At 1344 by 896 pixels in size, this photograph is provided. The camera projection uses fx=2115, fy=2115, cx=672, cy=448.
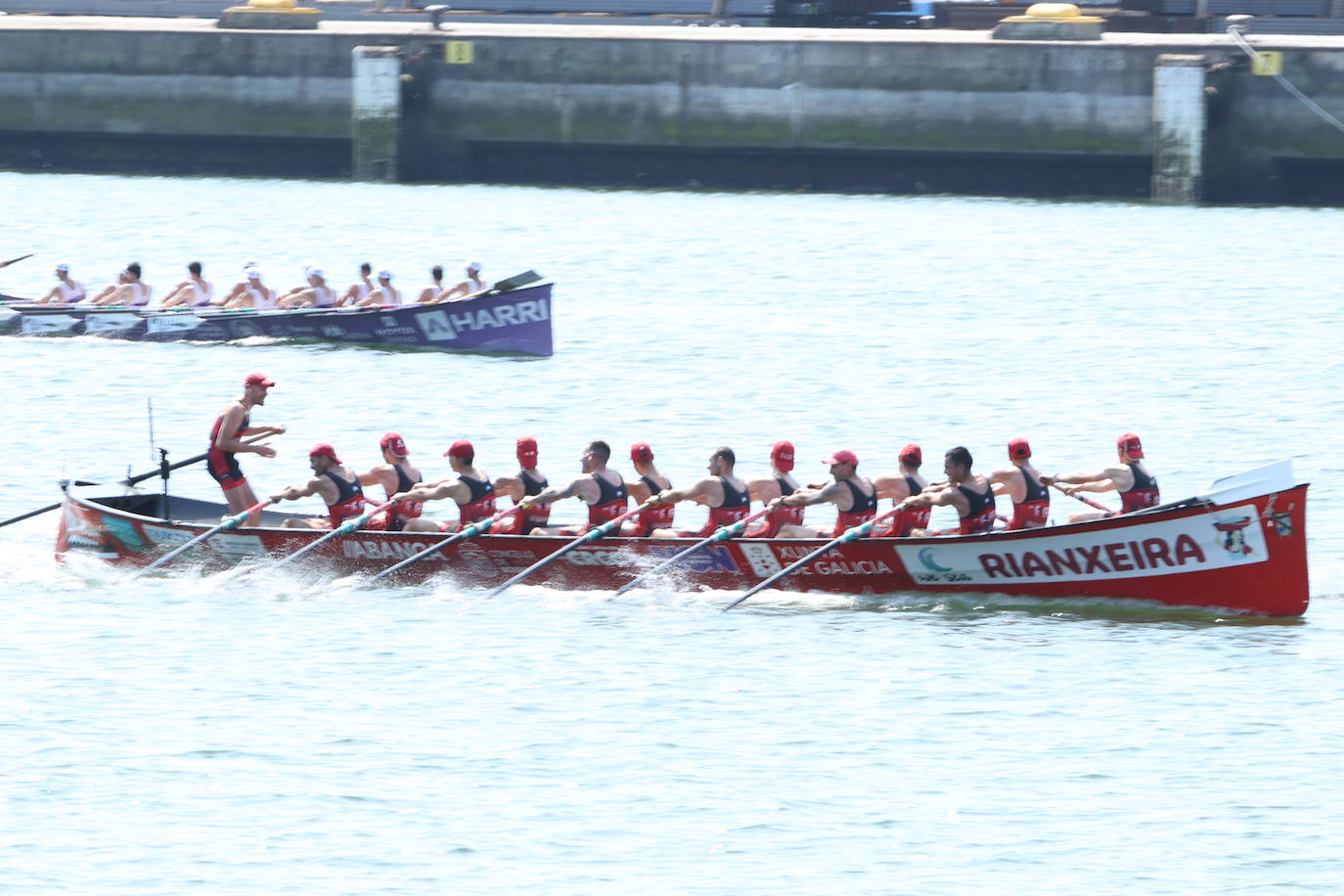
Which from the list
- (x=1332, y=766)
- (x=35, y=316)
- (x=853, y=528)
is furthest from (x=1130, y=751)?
(x=35, y=316)

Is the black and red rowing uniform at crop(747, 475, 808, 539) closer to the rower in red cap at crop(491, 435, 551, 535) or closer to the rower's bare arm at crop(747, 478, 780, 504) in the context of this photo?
the rower's bare arm at crop(747, 478, 780, 504)

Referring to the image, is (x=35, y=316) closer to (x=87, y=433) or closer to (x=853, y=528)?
(x=87, y=433)

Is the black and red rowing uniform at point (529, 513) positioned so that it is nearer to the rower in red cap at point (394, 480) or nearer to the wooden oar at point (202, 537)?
the rower in red cap at point (394, 480)

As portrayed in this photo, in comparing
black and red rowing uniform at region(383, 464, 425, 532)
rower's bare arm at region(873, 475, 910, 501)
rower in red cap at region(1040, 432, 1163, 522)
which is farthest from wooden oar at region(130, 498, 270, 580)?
rower in red cap at region(1040, 432, 1163, 522)

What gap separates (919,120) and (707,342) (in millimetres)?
15263

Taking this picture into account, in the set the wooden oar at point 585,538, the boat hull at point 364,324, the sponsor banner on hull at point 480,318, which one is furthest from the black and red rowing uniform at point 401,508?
the sponsor banner on hull at point 480,318

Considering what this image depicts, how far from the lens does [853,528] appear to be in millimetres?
19422

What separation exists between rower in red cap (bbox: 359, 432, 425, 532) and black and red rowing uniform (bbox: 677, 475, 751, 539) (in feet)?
9.29

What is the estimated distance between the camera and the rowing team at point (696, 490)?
19531 millimetres

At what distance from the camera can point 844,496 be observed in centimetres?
1964

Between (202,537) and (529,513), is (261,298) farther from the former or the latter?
(529,513)

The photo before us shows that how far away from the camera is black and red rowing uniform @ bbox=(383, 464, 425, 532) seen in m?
20.9

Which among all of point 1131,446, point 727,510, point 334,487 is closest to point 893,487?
point 727,510

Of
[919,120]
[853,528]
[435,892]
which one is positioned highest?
[919,120]
